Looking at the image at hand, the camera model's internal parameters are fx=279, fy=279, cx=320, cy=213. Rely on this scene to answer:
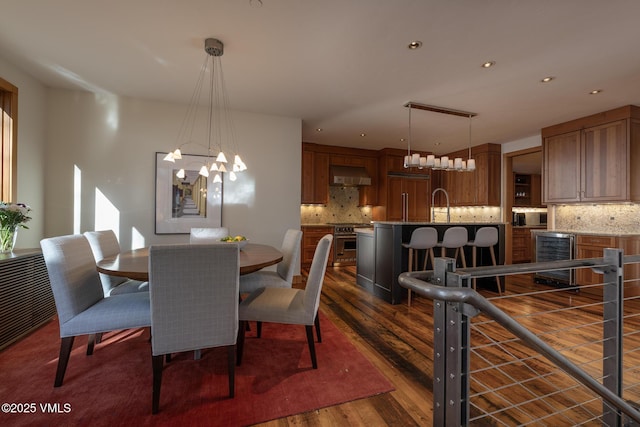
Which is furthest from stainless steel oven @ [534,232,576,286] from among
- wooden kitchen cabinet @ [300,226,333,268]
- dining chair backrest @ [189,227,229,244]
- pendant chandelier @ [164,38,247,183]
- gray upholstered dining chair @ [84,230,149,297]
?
gray upholstered dining chair @ [84,230,149,297]

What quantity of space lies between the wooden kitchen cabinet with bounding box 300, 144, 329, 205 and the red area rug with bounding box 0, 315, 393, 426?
147 inches

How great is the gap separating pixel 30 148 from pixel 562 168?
728 cm

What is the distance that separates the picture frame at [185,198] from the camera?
12.4 ft

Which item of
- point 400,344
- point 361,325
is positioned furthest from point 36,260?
point 400,344

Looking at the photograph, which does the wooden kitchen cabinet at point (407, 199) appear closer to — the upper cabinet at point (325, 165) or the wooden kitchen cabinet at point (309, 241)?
the upper cabinet at point (325, 165)

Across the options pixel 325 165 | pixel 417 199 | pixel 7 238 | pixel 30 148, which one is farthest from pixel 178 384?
pixel 417 199

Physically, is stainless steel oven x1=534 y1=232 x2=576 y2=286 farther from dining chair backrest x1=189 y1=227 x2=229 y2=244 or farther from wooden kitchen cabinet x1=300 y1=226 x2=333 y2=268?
dining chair backrest x1=189 y1=227 x2=229 y2=244

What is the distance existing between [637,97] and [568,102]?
73cm

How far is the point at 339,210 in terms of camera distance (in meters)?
6.67

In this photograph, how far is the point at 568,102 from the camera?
11.9 ft

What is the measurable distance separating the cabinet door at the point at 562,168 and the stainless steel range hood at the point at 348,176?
314 centimetres

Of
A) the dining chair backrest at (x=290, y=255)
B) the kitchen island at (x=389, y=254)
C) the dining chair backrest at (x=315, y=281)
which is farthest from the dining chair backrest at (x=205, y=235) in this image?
the kitchen island at (x=389, y=254)

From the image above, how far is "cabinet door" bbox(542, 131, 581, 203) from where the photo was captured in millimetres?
4309

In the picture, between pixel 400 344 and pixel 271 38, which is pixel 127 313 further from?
pixel 271 38
